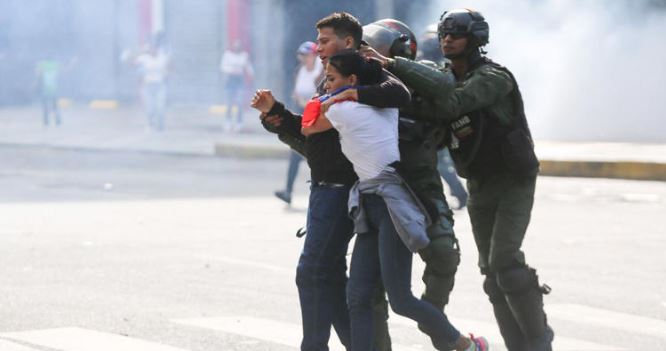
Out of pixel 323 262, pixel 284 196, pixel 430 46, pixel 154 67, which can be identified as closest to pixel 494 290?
pixel 323 262

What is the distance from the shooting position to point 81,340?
712 cm

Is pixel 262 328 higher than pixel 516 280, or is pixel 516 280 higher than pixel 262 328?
pixel 516 280

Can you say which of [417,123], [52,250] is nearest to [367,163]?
[417,123]

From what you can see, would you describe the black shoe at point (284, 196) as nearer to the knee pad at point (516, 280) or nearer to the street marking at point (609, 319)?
the street marking at point (609, 319)

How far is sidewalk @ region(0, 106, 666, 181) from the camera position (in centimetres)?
1628

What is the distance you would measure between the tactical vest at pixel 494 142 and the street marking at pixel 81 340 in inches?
65.0

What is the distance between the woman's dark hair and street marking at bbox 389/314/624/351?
1.77m

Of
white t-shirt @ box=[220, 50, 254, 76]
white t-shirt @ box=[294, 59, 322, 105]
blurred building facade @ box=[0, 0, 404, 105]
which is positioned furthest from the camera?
blurred building facade @ box=[0, 0, 404, 105]

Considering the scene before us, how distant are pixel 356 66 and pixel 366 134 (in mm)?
242

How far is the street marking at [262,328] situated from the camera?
7.17 m

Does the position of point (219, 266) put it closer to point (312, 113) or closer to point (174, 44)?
point (312, 113)

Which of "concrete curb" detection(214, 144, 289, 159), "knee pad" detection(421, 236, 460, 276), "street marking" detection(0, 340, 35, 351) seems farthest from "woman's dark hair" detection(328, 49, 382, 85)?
"concrete curb" detection(214, 144, 289, 159)

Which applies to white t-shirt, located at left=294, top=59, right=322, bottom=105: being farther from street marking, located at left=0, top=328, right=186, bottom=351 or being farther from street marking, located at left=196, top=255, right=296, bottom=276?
street marking, located at left=0, top=328, right=186, bottom=351

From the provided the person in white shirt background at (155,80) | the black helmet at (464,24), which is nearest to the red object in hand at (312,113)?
the black helmet at (464,24)
